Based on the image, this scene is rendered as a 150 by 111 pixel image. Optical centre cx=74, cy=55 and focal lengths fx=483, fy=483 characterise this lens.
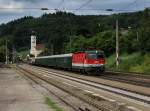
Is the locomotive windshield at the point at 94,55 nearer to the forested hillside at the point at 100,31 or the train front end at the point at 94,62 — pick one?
the train front end at the point at 94,62

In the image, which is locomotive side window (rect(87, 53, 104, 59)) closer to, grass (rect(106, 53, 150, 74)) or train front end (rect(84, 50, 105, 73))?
train front end (rect(84, 50, 105, 73))

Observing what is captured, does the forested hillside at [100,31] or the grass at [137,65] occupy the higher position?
the forested hillside at [100,31]

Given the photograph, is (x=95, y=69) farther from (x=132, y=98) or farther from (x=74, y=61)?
(x=132, y=98)

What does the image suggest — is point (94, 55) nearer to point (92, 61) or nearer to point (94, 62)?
point (92, 61)

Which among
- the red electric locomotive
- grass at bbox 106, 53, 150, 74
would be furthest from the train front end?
grass at bbox 106, 53, 150, 74

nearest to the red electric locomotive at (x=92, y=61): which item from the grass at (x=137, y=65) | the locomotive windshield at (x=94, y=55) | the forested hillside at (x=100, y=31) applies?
the locomotive windshield at (x=94, y=55)

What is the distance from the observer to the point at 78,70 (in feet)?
198

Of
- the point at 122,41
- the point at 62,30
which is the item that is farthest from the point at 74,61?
the point at 62,30

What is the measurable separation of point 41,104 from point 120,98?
159 inches

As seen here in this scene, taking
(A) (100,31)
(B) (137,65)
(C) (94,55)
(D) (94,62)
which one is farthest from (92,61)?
(A) (100,31)

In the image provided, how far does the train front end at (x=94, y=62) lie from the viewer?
53328 millimetres

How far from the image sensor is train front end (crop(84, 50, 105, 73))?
5333 cm

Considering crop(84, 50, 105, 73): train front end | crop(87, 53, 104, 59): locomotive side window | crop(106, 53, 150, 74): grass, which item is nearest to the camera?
crop(84, 50, 105, 73): train front end

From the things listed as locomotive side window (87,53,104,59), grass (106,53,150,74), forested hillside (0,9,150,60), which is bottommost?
grass (106,53,150,74)
